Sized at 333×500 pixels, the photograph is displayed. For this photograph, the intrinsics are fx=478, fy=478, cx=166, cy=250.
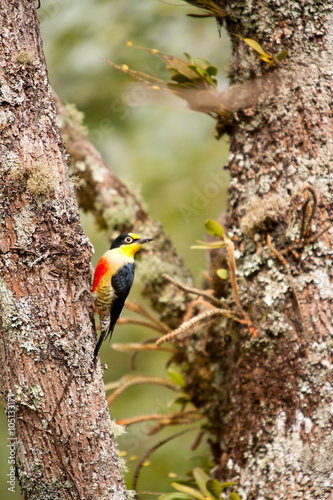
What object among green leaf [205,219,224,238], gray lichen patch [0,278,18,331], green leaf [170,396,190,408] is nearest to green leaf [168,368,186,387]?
green leaf [170,396,190,408]

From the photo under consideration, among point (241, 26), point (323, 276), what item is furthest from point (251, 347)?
point (241, 26)

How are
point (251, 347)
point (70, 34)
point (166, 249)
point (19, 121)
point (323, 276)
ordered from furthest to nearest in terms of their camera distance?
point (70, 34) → point (166, 249) → point (251, 347) → point (323, 276) → point (19, 121)

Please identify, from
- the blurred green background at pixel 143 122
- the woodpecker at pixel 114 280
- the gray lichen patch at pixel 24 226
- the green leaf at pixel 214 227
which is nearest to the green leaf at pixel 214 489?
the woodpecker at pixel 114 280

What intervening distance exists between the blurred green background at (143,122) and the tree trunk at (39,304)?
83.8 inches

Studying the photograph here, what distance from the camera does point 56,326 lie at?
134 cm

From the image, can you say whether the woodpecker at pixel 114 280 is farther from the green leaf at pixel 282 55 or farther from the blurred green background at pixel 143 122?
the blurred green background at pixel 143 122

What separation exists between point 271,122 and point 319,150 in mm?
225

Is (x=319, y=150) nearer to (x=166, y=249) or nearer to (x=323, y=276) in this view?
(x=323, y=276)

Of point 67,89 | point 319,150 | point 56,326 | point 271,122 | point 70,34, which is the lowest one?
point 56,326

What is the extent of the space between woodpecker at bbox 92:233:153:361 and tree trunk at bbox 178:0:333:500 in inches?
17.7

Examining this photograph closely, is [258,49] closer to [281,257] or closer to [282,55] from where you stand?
[282,55]

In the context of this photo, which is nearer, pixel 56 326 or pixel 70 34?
pixel 56 326

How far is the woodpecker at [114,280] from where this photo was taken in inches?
68.5

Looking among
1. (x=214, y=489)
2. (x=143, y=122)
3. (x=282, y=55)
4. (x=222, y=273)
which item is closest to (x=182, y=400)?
(x=214, y=489)
